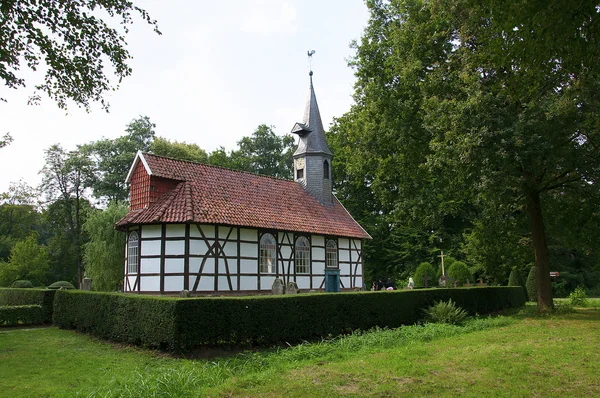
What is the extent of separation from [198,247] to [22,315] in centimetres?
718

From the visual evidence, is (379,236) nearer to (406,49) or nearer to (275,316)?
(406,49)

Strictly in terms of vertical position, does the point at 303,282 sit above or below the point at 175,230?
below

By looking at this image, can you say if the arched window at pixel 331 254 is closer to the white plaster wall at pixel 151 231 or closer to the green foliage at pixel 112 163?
the white plaster wall at pixel 151 231

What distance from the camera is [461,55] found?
17.5 meters

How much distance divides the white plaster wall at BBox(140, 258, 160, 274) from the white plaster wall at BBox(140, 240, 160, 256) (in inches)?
10.4

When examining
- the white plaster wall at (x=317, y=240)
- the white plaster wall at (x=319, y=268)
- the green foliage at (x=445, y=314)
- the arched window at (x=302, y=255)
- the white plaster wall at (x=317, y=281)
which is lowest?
the green foliage at (x=445, y=314)

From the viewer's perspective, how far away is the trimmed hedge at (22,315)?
17938mm

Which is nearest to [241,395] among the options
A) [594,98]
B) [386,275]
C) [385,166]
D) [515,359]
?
[515,359]

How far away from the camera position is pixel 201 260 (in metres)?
20.4

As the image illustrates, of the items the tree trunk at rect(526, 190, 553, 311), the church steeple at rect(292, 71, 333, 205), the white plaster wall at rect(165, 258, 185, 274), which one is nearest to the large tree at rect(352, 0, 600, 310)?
the tree trunk at rect(526, 190, 553, 311)

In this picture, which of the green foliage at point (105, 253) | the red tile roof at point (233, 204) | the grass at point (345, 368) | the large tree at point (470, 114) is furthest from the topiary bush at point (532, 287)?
the green foliage at point (105, 253)

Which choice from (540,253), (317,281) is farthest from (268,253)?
→ (540,253)

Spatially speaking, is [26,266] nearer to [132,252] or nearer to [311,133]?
[132,252]

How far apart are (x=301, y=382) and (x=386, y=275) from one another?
34843mm
